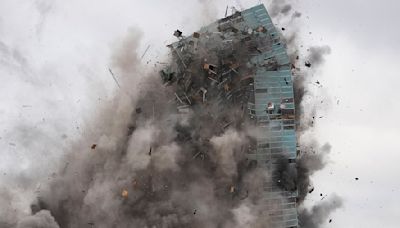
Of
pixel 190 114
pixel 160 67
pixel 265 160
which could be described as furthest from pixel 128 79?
pixel 265 160

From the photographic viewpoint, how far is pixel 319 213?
39438 millimetres

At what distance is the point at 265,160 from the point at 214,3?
13.6 metres

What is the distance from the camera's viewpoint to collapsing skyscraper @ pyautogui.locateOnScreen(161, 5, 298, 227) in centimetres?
3762

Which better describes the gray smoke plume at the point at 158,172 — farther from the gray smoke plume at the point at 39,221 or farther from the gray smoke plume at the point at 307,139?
the gray smoke plume at the point at 307,139

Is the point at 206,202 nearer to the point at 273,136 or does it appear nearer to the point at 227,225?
the point at 227,225

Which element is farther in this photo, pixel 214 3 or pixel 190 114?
pixel 214 3

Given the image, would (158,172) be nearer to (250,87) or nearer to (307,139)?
(250,87)

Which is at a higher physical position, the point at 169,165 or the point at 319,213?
the point at 169,165

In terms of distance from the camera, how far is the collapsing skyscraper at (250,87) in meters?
37.6

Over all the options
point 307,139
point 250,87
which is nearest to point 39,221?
point 250,87

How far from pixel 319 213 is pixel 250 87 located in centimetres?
1123

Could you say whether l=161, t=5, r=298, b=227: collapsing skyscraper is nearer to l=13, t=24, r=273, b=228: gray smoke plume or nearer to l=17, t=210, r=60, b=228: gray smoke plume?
l=13, t=24, r=273, b=228: gray smoke plume

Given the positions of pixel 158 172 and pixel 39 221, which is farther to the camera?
pixel 158 172

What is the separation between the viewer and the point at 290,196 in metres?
37.6
